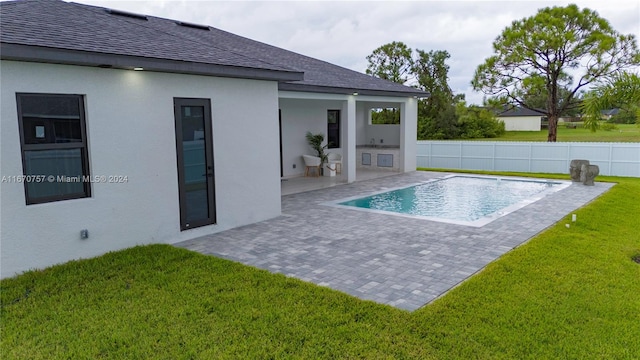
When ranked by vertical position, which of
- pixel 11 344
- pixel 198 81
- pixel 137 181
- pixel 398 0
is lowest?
pixel 11 344

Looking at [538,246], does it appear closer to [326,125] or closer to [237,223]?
[237,223]

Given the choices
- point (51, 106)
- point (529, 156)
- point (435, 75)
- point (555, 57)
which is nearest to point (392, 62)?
point (435, 75)

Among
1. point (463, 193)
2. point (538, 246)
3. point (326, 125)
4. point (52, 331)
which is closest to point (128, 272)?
point (52, 331)

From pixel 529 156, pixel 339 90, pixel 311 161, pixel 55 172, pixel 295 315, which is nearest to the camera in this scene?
pixel 295 315

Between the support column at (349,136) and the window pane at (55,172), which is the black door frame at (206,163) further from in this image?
the support column at (349,136)

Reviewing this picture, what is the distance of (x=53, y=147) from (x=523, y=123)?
63.9m

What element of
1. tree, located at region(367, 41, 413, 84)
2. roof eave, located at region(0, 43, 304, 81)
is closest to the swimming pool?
roof eave, located at region(0, 43, 304, 81)

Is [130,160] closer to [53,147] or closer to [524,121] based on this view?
[53,147]

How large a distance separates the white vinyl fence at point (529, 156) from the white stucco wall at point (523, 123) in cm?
4234

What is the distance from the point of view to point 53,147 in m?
6.48

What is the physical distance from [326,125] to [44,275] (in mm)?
13018

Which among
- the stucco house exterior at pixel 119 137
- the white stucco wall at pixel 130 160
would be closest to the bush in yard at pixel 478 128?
the white stucco wall at pixel 130 160

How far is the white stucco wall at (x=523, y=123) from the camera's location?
60.3 metres

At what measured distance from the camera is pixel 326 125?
17.9 meters
